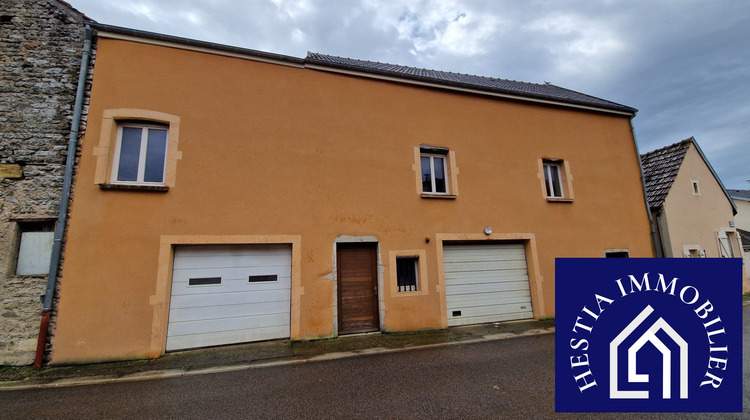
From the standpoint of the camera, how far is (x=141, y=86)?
596 centimetres

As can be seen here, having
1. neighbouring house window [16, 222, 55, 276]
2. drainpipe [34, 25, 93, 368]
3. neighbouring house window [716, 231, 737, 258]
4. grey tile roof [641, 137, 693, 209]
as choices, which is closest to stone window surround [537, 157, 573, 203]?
grey tile roof [641, 137, 693, 209]

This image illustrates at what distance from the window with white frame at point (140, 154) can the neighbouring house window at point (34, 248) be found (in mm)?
1406

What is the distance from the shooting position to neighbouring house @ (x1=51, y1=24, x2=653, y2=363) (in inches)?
214

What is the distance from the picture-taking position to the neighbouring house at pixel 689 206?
947 centimetres

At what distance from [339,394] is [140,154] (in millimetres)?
5728

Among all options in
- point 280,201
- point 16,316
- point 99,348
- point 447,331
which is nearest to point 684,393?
point 447,331

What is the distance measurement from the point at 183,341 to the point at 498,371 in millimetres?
5495

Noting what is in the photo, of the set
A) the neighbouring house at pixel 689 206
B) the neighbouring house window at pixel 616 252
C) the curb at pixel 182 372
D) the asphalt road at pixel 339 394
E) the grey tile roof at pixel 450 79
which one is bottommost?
the asphalt road at pixel 339 394

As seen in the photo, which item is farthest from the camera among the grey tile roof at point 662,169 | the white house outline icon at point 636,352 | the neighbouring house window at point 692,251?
the grey tile roof at point 662,169

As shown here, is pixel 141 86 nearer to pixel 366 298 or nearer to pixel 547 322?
pixel 366 298

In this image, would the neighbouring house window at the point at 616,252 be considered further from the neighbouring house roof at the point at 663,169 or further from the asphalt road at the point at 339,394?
the asphalt road at the point at 339,394

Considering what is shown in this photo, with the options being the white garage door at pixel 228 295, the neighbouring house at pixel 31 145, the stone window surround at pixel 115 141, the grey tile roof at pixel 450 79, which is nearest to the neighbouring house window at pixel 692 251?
the grey tile roof at pixel 450 79

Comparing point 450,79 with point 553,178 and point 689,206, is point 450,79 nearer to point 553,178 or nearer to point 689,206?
point 553,178

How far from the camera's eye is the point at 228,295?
587 centimetres
